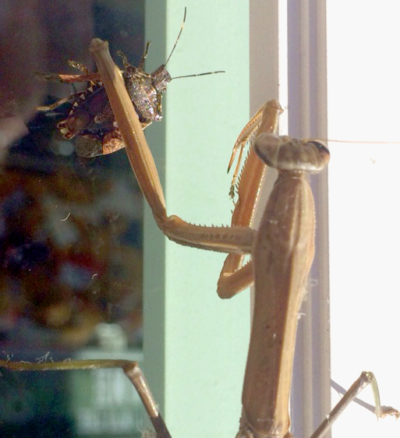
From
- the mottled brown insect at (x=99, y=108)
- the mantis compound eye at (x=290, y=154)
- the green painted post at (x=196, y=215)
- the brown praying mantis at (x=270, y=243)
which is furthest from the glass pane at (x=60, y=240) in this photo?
the mantis compound eye at (x=290, y=154)

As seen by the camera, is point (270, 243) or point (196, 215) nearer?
point (270, 243)

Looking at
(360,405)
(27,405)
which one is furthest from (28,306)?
(360,405)

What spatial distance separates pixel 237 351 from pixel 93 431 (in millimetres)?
644

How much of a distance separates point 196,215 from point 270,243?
36.3 inches

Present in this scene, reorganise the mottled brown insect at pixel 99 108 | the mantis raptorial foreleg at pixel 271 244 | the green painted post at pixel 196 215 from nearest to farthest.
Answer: the mantis raptorial foreleg at pixel 271 244 → the mottled brown insect at pixel 99 108 → the green painted post at pixel 196 215

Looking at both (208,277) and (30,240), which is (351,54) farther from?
(30,240)

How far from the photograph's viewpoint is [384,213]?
1.64 m

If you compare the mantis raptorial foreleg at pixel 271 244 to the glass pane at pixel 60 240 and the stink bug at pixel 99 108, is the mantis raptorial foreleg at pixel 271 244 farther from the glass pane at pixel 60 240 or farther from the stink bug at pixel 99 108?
the glass pane at pixel 60 240

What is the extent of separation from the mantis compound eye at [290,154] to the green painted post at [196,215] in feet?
2.79

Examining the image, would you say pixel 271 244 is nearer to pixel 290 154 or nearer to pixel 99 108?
pixel 290 154

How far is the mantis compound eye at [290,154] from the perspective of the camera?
0.93m

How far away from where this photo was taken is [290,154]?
935 millimetres

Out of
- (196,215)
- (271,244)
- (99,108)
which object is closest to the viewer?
(271,244)

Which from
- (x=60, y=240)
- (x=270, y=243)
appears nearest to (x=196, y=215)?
(x=60, y=240)
